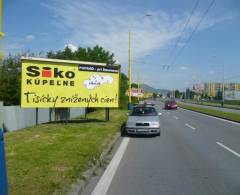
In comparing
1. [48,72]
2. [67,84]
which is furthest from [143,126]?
[48,72]

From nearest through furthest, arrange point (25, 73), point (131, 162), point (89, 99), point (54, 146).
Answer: point (131, 162) → point (54, 146) → point (25, 73) → point (89, 99)

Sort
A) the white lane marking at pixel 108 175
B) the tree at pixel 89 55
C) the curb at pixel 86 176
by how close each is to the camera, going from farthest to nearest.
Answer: the tree at pixel 89 55
the white lane marking at pixel 108 175
the curb at pixel 86 176

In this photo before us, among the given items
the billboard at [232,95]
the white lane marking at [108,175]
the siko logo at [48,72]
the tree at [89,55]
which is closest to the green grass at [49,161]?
the white lane marking at [108,175]

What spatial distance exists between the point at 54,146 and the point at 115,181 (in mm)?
4495

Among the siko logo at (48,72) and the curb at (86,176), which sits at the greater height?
the siko logo at (48,72)

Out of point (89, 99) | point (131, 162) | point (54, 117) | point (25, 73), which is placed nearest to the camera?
point (131, 162)

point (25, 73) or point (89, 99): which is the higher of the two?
point (25, 73)

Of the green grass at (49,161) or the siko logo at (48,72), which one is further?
the siko logo at (48,72)

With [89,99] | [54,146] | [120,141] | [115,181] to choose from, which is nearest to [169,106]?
[89,99]

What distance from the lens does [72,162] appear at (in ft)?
28.8

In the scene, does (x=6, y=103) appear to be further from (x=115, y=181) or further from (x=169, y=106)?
(x=169, y=106)

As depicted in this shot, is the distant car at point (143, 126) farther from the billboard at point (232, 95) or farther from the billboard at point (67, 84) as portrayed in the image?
the billboard at point (232, 95)

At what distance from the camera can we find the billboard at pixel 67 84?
19.3 metres

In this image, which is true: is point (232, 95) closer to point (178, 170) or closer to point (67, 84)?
point (67, 84)
